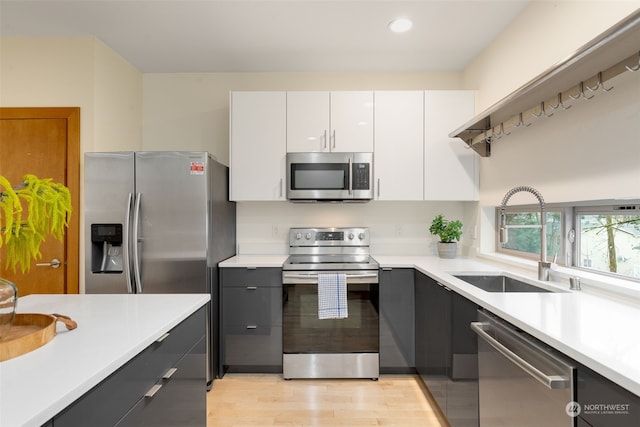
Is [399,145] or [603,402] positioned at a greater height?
[399,145]

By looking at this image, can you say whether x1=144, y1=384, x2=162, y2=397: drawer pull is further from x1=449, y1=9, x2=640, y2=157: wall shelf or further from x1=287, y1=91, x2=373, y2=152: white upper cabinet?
x1=287, y1=91, x2=373, y2=152: white upper cabinet

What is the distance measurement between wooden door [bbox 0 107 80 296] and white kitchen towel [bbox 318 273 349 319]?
73.2 inches

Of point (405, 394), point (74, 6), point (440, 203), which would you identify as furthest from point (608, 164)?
point (74, 6)

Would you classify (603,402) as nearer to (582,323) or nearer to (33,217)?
(582,323)

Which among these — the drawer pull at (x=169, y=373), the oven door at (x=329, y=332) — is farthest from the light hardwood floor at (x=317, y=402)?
the drawer pull at (x=169, y=373)

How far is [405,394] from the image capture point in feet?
7.64

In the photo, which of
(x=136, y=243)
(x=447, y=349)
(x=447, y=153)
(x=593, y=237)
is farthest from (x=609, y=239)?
(x=136, y=243)

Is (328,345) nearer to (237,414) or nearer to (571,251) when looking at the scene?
(237,414)

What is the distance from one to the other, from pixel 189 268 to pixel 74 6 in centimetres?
186

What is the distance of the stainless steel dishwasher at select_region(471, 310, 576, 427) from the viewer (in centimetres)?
97

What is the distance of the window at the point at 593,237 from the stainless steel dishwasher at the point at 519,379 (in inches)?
31.2

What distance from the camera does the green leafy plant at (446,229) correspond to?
2818 millimetres

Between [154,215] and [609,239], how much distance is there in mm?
2743

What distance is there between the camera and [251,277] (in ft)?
8.43
